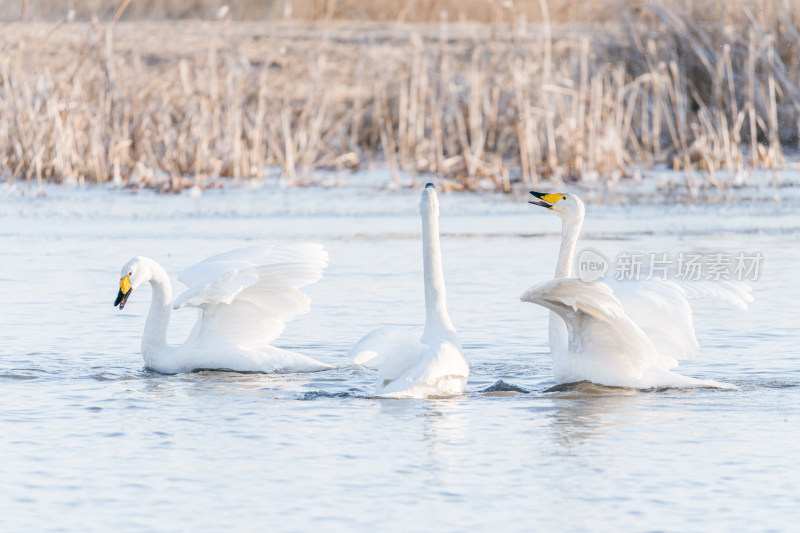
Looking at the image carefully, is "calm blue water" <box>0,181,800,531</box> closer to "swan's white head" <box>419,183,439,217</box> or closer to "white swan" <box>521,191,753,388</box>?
"white swan" <box>521,191,753,388</box>

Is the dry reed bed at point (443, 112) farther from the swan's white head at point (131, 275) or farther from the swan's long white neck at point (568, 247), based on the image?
the swan's long white neck at point (568, 247)

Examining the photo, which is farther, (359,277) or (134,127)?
(134,127)

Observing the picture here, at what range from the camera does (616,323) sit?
21.8 ft

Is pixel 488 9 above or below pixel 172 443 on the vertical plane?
above

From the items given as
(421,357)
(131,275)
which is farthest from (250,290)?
(421,357)

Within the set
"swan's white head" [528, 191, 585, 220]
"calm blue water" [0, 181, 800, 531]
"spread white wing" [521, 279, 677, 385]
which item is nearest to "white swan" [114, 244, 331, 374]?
"calm blue water" [0, 181, 800, 531]

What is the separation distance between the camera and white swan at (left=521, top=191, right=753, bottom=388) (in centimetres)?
631

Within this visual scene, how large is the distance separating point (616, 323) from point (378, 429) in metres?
1.41

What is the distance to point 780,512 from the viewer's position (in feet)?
15.2

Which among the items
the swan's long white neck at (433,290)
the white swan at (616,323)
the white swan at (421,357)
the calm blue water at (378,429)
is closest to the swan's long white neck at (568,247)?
the white swan at (616,323)

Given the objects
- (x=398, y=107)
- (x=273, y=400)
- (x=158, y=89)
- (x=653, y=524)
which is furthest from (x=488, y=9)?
(x=653, y=524)

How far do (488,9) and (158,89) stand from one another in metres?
16.2

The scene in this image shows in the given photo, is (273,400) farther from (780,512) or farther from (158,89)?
(158,89)

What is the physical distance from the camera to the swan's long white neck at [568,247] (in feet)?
24.7
